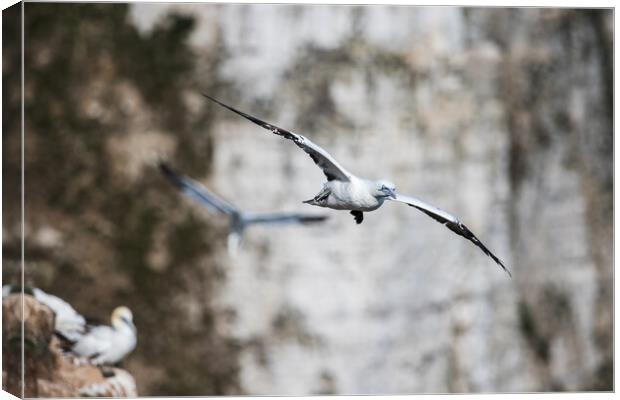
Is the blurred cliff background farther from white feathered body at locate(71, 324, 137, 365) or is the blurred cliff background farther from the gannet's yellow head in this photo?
white feathered body at locate(71, 324, 137, 365)

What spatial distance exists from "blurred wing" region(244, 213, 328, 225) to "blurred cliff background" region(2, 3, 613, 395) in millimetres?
345

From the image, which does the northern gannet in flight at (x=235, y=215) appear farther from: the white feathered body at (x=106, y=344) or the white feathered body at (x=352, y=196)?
the white feathered body at (x=352, y=196)

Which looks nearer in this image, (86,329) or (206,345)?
(86,329)

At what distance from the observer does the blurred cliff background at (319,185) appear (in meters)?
14.0

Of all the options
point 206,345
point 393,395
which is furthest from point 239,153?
point 393,395

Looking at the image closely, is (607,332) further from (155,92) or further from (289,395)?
(155,92)

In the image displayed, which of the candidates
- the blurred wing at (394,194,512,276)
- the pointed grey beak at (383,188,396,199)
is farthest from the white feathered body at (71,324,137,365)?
the pointed grey beak at (383,188,396,199)

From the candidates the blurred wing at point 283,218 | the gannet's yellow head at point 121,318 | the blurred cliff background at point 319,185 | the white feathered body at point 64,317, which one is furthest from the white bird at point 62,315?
the blurred wing at point 283,218

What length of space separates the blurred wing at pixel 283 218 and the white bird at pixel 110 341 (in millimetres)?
1345

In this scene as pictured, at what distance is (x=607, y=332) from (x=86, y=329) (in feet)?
14.4

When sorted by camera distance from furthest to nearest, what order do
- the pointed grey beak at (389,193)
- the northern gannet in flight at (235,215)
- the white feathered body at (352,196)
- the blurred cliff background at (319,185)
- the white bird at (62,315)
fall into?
the blurred cliff background at (319,185) → the northern gannet in flight at (235,215) → the white bird at (62,315) → the white feathered body at (352,196) → the pointed grey beak at (389,193)

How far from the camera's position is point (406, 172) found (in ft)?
47.3

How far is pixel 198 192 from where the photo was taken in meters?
14.0

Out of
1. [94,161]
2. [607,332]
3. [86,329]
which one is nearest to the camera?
[86,329]
